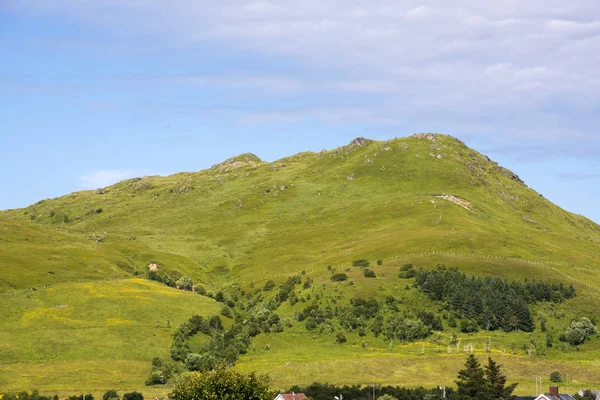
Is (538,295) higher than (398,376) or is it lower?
higher

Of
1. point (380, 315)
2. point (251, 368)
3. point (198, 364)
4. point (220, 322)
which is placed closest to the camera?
Answer: point (251, 368)

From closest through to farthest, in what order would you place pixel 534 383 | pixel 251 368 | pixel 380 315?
1. pixel 534 383
2. pixel 251 368
3. pixel 380 315

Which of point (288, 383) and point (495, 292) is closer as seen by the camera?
point (288, 383)

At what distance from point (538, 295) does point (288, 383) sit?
79.9 m

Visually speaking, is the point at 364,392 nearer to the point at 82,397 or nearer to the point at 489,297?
the point at 82,397

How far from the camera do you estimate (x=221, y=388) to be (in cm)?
10388

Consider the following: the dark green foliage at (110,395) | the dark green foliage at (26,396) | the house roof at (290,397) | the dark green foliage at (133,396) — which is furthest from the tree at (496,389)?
the dark green foliage at (26,396)

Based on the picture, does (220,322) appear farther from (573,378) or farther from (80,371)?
(573,378)

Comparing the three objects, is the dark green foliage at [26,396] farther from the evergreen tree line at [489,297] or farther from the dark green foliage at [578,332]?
the dark green foliage at [578,332]

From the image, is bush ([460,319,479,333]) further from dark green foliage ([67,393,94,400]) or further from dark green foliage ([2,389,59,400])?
dark green foliage ([2,389,59,400])

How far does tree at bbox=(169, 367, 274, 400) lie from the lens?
337 feet

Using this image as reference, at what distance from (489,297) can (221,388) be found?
99.0 meters

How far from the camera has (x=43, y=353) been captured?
561ft

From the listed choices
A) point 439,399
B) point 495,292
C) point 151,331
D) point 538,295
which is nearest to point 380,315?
point 495,292
